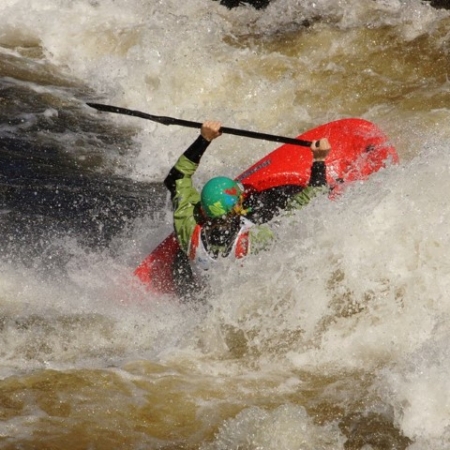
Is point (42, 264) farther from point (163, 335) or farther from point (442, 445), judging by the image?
point (442, 445)

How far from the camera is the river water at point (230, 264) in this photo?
187 inches

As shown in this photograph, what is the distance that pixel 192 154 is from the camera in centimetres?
542

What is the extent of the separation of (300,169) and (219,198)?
1130mm

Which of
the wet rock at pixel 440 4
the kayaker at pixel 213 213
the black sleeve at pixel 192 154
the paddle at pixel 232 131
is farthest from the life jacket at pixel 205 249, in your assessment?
the wet rock at pixel 440 4

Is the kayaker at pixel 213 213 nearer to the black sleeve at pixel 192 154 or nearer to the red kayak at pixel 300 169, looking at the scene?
the black sleeve at pixel 192 154

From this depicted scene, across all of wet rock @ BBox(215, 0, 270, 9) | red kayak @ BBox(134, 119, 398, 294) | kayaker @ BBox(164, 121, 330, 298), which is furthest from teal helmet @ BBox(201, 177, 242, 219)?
wet rock @ BBox(215, 0, 270, 9)

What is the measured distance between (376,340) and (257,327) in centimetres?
76

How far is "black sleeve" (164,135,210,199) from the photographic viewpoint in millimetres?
5367

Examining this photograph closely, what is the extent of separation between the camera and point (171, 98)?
27.2ft

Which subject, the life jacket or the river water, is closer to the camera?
the river water

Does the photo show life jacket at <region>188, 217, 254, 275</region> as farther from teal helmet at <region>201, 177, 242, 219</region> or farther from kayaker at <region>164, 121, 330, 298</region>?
teal helmet at <region>201, 177, 242, 219</region>

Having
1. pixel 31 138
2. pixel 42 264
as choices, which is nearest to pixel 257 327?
pixel 42 264

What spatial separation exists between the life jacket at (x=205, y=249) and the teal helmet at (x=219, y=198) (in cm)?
21

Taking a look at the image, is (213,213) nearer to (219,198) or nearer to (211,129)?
(219,198)
